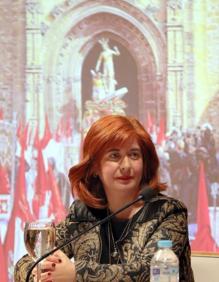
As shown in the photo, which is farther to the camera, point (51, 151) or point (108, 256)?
point (51, 151)

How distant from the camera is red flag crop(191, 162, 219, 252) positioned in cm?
285

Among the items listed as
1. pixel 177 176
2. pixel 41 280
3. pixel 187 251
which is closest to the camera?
pixel 41 280

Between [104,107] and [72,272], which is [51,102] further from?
[72,272]

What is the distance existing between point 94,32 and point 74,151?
606 millimetres

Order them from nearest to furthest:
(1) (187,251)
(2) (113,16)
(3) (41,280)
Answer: (3) (41,280) → (1) (187,251) → (2) (113,16)

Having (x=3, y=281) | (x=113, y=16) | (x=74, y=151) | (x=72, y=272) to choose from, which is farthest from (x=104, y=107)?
(x=72, y=272)

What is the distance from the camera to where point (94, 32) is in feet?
10.3

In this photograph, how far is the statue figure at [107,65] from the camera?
310 centimetres

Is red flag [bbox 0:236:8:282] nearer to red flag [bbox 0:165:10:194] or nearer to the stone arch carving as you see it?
red flag [bbox 0:165:10:194]

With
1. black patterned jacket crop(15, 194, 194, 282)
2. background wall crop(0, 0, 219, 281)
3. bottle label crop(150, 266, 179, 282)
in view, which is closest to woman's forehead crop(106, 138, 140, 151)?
black patterned jacket crop(15, 194, 194, 282)

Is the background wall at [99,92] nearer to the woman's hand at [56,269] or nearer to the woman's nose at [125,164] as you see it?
the woman's nose at [125,164]

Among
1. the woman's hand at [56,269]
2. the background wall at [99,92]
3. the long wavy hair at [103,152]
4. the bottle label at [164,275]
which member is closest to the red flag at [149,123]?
the background wall at [99,92]

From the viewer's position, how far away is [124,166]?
1.92 meters

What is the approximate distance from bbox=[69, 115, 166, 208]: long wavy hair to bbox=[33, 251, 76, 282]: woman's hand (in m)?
0.43
